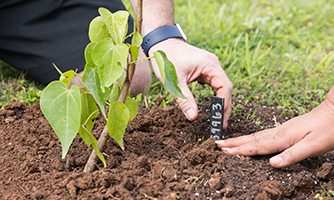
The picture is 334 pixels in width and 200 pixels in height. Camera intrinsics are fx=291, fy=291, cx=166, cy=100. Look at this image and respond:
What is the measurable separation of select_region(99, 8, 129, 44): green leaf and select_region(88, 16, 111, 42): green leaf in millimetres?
47

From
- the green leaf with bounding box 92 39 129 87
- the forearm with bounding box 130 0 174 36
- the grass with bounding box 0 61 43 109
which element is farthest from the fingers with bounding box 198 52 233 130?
the grass with bounding box 0 61 43 109

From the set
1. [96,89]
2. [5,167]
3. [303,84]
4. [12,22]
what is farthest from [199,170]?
[12,22]

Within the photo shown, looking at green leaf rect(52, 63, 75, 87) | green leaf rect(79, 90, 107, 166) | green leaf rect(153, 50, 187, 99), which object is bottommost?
green leaf rect(79, 90, 107, 166)

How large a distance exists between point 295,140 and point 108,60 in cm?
98

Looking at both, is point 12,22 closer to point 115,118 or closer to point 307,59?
point 115,118

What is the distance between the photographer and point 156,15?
198cm

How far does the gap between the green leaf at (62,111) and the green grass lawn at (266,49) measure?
1225 millimetres

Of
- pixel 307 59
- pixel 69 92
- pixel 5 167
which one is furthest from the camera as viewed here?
pixel 307 59

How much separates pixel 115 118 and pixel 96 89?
0.16m

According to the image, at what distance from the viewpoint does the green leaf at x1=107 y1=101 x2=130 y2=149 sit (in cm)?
119

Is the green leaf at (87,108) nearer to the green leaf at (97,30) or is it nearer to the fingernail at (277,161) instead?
the green leaf at (97,30)

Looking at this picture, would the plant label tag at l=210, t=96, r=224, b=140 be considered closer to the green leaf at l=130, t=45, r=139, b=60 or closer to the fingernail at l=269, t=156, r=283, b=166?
the fingernail at l=269, t=156, r=283, b=166

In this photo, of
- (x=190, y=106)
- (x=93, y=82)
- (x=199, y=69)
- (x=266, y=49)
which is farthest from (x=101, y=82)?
(x=266, y=49)

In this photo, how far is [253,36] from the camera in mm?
3131
